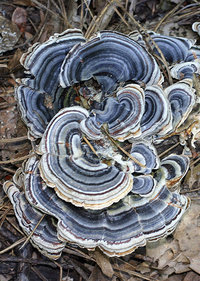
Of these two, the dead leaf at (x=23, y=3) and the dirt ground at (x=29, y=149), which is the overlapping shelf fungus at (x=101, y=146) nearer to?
the dirt ground at (x=29, y=149)

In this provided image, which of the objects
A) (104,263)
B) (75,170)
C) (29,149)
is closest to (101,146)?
(75,170)

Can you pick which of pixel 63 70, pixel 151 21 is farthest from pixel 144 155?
pixel 151 21

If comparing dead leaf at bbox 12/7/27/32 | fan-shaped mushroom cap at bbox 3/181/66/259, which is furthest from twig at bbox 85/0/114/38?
fan-shaped mushroom cap at bbox 3/181/66/259

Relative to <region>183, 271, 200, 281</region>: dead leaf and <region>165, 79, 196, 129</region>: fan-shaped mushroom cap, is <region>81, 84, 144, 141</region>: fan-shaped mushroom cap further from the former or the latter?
<region>183, 271, 200, 281</region>: dead leaf

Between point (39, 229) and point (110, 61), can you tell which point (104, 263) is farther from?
point (110, 61)

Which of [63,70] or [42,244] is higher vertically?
[63,70]

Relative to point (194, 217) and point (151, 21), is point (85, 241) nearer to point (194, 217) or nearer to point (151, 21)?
point (194, 217)
